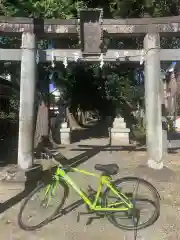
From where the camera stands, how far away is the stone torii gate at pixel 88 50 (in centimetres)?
774

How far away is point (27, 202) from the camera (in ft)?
17.0

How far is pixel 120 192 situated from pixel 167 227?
943 millimetres

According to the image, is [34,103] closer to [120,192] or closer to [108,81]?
[120,192]

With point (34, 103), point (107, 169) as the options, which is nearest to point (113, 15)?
point (34, 103)

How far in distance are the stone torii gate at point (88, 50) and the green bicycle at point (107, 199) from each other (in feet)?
8.38

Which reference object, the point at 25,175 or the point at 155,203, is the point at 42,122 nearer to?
the point at 25,175

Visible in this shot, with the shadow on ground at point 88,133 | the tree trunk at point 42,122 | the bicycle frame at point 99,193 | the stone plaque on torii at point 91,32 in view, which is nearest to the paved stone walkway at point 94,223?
the bicycle frame at point 99,193

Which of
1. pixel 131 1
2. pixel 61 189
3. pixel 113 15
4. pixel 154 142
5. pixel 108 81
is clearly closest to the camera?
pixel 61 189

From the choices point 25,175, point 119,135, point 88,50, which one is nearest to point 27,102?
point 25,175

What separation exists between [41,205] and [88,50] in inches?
160

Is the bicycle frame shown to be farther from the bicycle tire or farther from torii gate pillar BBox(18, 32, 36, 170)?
torii gate pillar BBox(18, 32, 36, 170)

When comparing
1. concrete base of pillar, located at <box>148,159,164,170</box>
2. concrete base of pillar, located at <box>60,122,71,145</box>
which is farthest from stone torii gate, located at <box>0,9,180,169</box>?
concrete base of pillar, located at <box>60,122,71,145</box>

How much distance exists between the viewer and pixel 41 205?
17.5 ft

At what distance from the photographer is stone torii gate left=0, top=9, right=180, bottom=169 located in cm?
774
